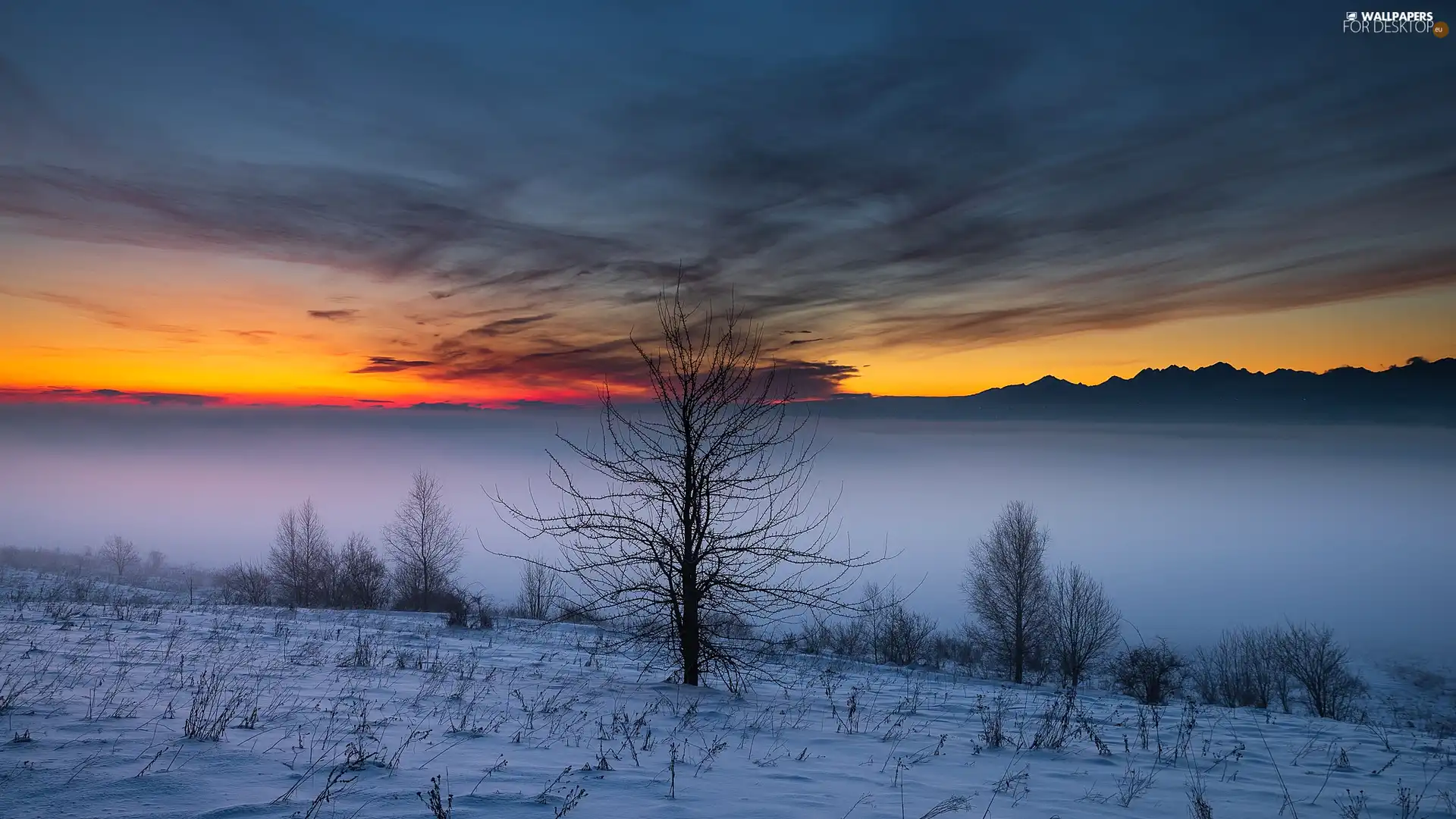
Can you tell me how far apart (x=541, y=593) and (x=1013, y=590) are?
36.7 m

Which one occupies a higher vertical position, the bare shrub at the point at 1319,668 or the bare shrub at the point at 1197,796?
the bare shrub at the point at 1197,796

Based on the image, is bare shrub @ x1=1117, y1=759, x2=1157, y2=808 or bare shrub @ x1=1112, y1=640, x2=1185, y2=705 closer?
bare shrub @ x1=1117, y1=759, x2=1157, y2=808

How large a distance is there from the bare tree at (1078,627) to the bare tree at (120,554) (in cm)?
12448

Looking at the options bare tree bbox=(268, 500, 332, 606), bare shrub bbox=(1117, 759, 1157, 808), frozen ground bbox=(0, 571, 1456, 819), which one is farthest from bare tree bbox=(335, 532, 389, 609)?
bare shrub bbox=(1117, 759, 1157, 808)

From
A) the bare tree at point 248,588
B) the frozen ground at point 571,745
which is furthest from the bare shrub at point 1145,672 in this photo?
the bare tree at point 248,588

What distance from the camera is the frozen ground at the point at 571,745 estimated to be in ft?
16.4

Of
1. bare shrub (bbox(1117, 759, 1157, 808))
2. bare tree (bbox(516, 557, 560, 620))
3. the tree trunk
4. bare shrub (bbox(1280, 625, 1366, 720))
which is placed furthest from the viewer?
bare shrub (bbox(1280, 625, 1366, 720))

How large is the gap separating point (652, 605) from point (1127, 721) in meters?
8.21

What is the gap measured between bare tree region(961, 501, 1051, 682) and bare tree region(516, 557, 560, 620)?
3197 centimetres

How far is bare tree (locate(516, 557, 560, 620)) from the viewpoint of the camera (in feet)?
33.5

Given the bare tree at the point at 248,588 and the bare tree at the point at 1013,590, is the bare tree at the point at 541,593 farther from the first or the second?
the bare tree at the point at 1013,590

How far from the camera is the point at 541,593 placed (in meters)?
26.4

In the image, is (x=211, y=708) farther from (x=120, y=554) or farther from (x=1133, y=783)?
(x=120, y=554)

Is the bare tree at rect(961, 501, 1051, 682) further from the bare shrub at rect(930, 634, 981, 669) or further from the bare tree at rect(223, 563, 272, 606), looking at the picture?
the bare tree at rect(223, 563, 272, 606)
